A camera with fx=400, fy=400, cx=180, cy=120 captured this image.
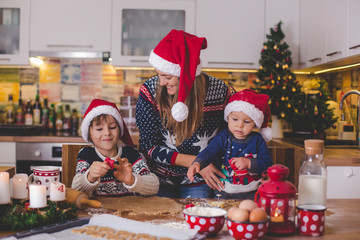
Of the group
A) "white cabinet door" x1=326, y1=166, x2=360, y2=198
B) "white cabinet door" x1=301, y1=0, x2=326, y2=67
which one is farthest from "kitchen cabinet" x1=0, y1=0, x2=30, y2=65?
"white cabinet door" x1=326, y1=166, x2=360, y2=198

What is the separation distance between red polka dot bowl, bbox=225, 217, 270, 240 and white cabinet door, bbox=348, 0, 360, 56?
5.69ft

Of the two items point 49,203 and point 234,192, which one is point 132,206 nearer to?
point 49,203

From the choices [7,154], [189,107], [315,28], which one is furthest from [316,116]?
[7,154]

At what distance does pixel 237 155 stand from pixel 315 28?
5.73 feet

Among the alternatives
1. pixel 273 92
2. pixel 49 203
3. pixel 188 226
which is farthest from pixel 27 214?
pixel 273 92

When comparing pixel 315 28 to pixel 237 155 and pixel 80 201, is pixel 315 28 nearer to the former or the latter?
pixel 237 155

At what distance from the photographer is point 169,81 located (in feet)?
5.82

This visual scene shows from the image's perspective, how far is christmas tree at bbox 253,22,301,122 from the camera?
122 inches

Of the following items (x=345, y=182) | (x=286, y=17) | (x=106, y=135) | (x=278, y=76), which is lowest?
(x=345, y=182)

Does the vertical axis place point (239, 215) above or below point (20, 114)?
below

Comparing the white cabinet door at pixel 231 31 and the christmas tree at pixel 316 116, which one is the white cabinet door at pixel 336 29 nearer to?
the christmas tree at pixel 316 116

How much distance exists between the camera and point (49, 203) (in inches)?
49.6

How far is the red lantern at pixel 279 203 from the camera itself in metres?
1.11

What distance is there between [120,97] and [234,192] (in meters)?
2.15
